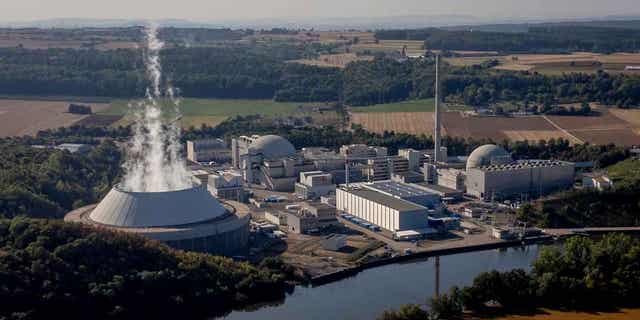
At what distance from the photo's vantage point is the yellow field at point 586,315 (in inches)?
682

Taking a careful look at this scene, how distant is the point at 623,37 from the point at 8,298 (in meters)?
67.8

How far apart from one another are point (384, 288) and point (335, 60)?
1581 inches

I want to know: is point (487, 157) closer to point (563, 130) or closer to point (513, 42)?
point (563, 130)

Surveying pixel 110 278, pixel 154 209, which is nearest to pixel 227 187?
pixel 154 209

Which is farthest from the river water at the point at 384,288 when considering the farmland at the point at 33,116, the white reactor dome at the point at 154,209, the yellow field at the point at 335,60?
the yellow field at the point at 335,60

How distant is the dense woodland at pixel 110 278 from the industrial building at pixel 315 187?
8.88m

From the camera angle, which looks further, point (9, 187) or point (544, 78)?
point (544, 78)

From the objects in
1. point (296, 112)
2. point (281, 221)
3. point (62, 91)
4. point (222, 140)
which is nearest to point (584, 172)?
point (281, 221)

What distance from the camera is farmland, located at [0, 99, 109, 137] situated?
38750 millimetres

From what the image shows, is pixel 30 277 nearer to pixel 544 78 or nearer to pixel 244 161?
pixel 244 161

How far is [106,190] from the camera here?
2798cm

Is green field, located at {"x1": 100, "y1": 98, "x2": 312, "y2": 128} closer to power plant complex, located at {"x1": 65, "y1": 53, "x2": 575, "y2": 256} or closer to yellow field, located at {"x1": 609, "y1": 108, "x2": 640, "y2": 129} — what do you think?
power plant complex, located at {"x1": 65, "y1": 53, "x2": 575, "y2": 256}

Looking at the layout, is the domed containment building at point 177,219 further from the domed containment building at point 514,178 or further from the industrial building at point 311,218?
the domed containment building at point 514,178

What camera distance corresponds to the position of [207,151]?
3425 cm
